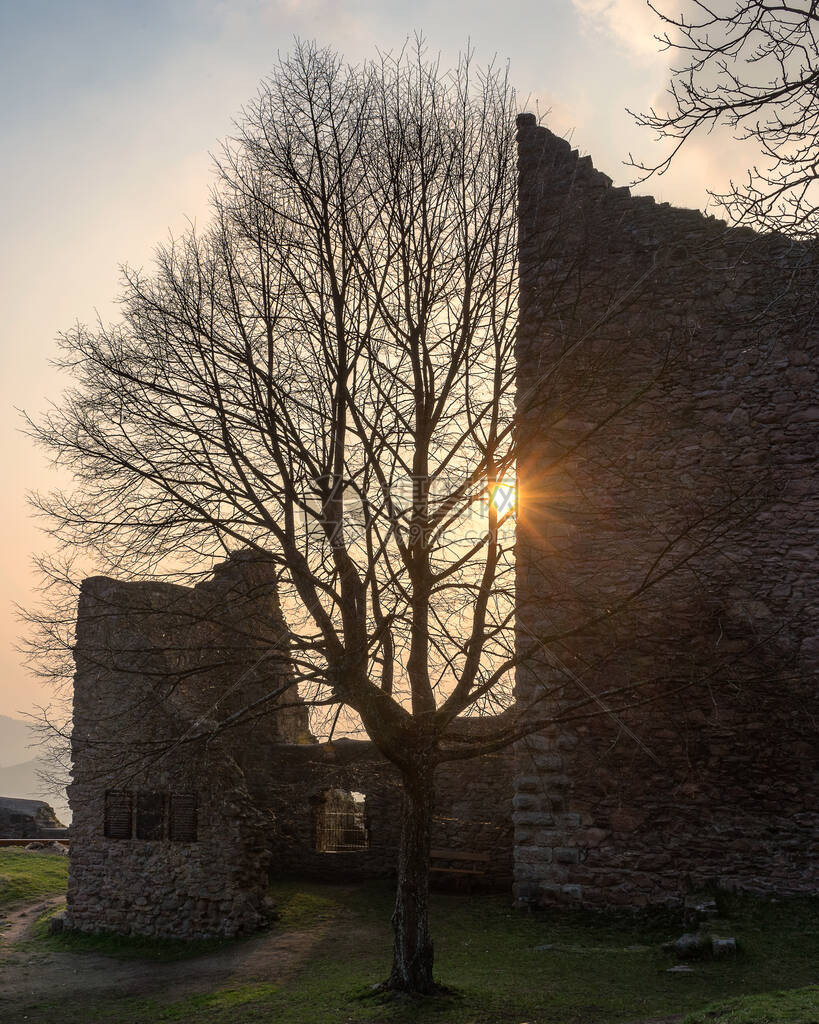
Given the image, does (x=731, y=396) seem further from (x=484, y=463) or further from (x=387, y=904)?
(x=387, y=904)

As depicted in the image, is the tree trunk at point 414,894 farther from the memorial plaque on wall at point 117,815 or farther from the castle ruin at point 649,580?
the memorial plaque on wall at point 117,815

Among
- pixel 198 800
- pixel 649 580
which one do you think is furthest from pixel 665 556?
pixel 198 800

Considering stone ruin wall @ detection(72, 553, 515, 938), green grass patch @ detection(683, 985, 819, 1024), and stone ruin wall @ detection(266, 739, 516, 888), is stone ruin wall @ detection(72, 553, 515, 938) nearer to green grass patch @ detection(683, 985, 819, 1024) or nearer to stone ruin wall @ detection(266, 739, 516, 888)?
stone ruin wall @ detection(266, 739, 516, 888)

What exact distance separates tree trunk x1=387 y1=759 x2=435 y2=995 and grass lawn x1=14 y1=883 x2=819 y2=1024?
0.21m

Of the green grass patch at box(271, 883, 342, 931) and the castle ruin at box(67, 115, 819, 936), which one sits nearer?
the castle ruin at box(67, 115, 819, 936)

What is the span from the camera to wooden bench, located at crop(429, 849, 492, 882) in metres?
13.6

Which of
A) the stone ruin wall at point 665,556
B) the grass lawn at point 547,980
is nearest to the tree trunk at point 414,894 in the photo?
the grass lawn at point 547,980

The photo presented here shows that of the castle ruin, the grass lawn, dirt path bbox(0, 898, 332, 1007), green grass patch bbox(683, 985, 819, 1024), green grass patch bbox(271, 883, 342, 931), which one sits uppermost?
the castle ruin

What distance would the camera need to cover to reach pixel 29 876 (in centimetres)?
1580

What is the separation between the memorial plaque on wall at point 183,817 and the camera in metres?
12.1

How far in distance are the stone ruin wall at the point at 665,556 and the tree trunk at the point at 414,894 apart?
2372mm

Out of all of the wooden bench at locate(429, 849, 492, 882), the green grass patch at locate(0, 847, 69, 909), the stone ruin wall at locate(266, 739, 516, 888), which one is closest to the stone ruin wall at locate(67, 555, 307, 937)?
the stone ruin wall at locate(266, 739, 516, 888)

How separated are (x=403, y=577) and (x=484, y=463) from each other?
124 cm

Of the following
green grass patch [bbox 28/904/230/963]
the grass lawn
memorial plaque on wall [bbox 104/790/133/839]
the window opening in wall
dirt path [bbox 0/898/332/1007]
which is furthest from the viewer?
the window opening in wall
